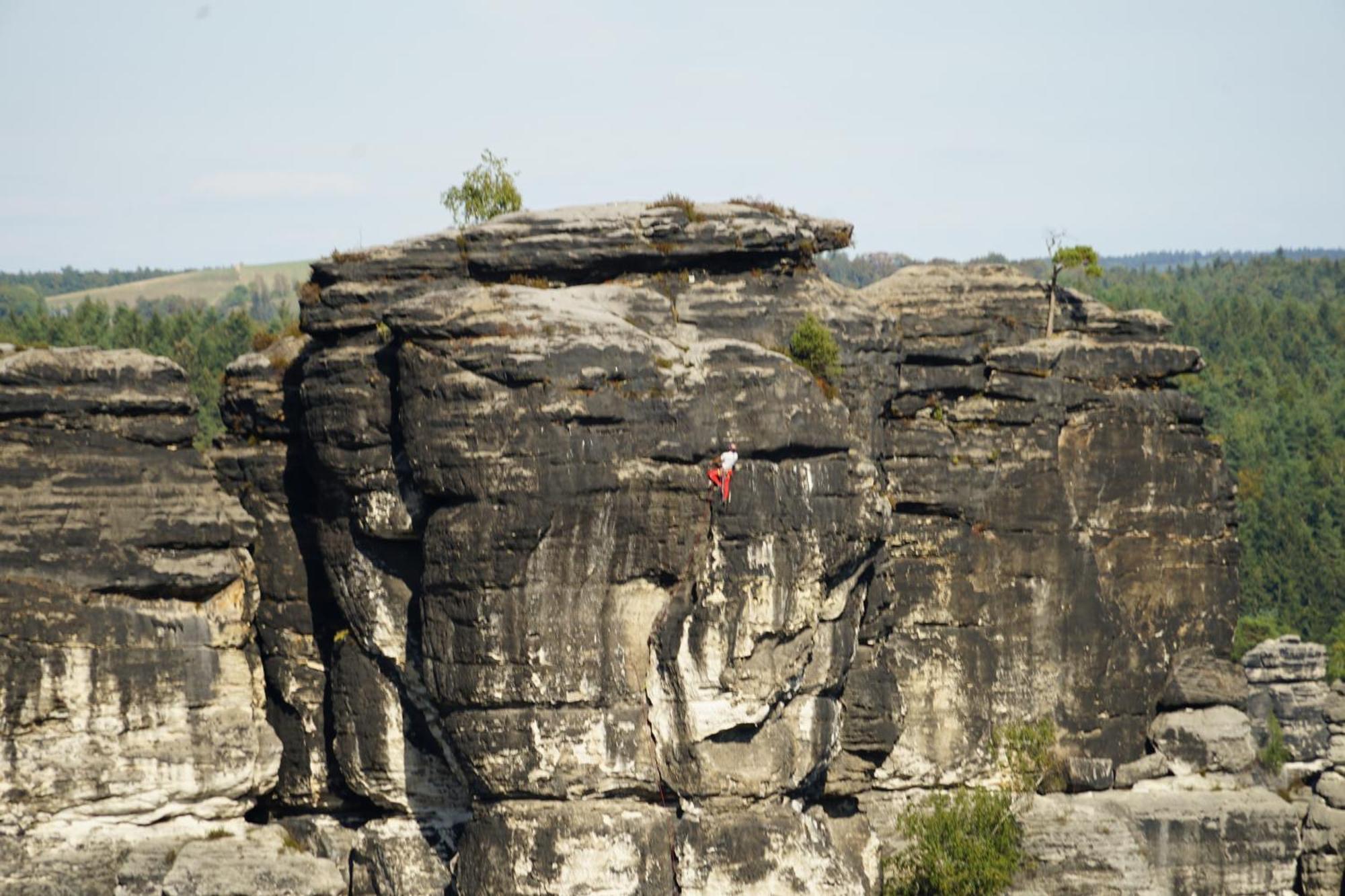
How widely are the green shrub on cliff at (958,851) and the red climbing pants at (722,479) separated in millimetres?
8874

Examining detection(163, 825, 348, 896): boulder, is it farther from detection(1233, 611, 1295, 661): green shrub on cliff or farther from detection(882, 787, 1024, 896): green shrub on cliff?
detection(1233, 611, 1295, 661): green shrub on cliff

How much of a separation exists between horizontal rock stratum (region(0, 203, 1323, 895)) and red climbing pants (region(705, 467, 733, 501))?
0.24m

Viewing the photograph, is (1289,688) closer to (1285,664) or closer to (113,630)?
(1285,664)

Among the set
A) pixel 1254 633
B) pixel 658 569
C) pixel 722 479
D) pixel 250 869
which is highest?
pixel 722 479

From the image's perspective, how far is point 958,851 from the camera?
143ft

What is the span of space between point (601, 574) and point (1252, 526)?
6484 cm

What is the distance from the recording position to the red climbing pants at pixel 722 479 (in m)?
39.0

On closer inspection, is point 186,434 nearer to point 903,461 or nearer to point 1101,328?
point 903,461

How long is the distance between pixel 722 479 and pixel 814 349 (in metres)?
3.38

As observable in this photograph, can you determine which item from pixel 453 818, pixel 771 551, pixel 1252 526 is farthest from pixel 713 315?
pixel 1252 526

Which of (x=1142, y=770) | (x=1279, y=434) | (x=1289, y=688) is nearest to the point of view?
(x=1142, y=770)

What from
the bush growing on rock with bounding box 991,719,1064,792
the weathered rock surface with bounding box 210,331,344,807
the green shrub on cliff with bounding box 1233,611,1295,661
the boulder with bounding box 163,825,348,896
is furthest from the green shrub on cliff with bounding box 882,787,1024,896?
the green shrub on cliff with bounding box 1233,611,1295,661

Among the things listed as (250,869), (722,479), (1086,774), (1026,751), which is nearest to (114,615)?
(250,869)

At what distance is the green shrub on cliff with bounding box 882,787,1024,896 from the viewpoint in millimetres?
43406
